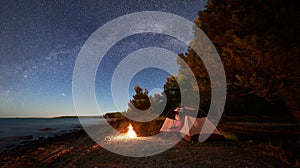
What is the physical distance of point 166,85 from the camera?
27.5 meters

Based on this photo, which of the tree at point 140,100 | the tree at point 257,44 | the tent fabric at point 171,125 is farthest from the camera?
the tree at point 140,100

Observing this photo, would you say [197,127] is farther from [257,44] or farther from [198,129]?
[257,44]

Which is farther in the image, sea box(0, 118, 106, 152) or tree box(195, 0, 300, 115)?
sea box(0, 118, 106, 152)

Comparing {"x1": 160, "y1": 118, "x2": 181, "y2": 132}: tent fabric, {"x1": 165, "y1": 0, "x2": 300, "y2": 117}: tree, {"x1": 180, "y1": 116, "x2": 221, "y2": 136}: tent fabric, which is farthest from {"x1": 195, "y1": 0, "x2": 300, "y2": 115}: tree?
{"x1": 160, "y1": 118, "x2": 181, "y2": 132}: tent fabric

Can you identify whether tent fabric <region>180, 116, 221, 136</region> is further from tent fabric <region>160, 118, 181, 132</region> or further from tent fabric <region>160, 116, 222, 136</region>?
tent fabric <region>160, 118, 181, 132</region>

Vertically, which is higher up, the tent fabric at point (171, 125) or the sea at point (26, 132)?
the tent fabric at point (171, 125)

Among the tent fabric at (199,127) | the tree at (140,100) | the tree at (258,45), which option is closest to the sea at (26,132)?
the tree at (140,100)

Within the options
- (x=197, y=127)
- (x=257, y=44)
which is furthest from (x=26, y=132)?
(x=257, y=44)

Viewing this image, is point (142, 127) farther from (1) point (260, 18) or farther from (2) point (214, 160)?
(1) point (260, 18)

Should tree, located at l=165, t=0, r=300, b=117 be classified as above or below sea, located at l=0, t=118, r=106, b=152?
above

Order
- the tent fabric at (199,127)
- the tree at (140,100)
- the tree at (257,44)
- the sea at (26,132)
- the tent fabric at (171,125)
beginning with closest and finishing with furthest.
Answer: the tree at (257,44), the tent fabric at (199,127), the tent fabric at (171,125), the sea at (26,132), the tree at (140,100)

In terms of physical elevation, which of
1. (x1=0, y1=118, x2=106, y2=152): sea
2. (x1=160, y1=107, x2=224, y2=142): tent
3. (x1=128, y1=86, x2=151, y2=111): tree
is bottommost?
(x1=0, y1=118, x2=106, y2=152): sea

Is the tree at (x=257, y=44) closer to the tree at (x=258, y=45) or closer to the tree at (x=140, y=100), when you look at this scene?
the tree at (x=258, y=45)

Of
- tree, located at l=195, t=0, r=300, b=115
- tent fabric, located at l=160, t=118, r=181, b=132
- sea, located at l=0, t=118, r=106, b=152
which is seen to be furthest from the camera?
sea, located at l=0, t=118, r=106, b=152
